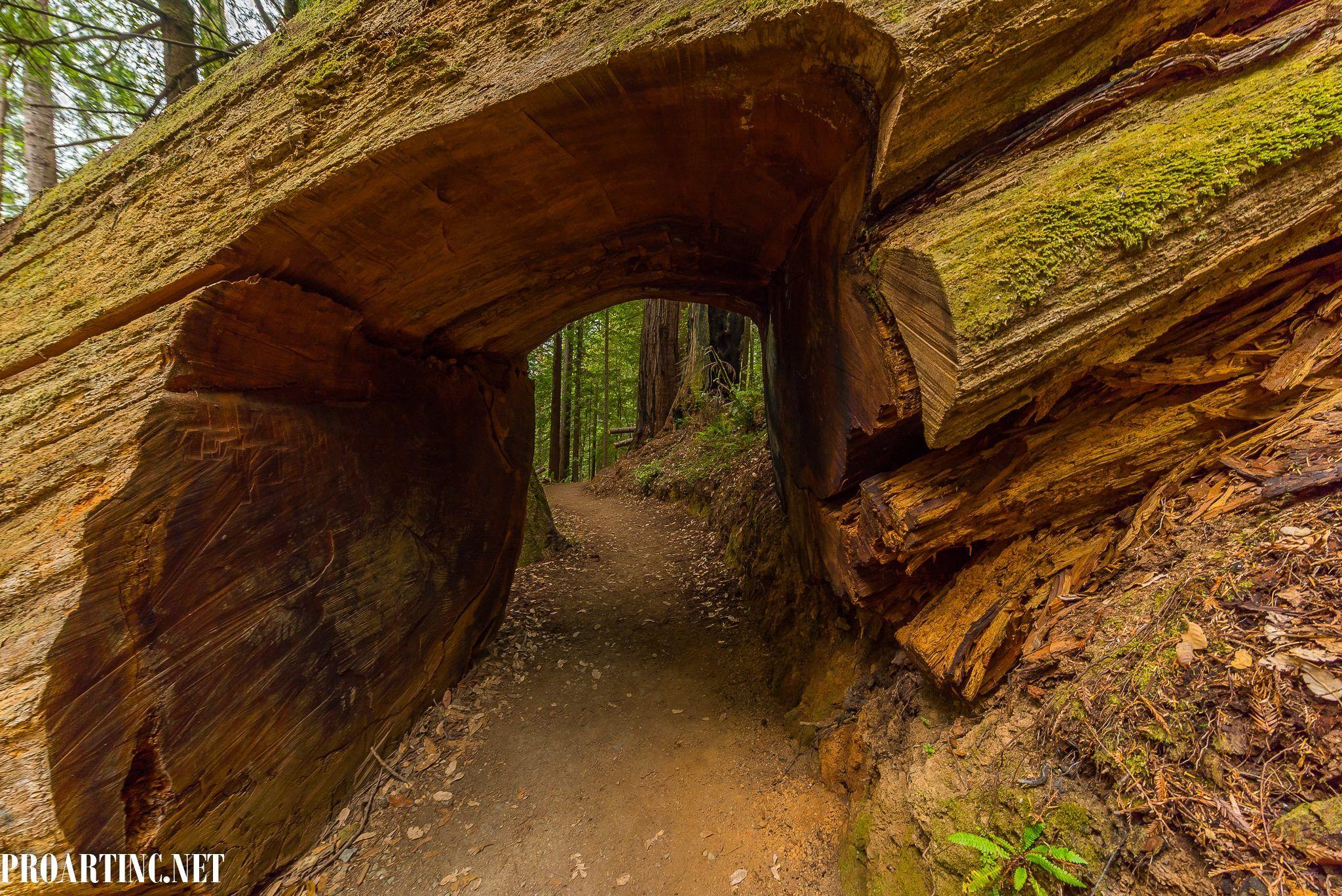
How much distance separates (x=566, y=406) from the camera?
18438 mm

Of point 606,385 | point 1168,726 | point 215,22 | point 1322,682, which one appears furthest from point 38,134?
point 606,385

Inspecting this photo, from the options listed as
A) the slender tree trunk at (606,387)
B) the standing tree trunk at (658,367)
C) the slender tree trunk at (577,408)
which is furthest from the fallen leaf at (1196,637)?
the slender tree trunk at (577,408)

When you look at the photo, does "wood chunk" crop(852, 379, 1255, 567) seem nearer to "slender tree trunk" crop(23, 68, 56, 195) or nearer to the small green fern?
the small green fern

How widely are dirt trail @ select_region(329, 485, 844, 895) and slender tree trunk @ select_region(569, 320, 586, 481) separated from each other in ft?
45.0

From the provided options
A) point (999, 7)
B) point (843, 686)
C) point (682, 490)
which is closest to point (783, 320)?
point (999, 7)

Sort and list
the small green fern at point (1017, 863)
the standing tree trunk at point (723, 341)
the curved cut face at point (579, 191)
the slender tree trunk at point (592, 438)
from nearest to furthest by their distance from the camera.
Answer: the small green fern at point (1017, 863) → the curved cut face at point (579, 191) → the standing tree trunk at point (723, 341) → the slender tree trunk at point (592, 438)

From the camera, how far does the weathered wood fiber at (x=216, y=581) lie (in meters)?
1.96

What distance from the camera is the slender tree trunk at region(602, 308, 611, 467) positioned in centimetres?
1711

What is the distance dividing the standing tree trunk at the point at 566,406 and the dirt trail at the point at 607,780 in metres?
12.6

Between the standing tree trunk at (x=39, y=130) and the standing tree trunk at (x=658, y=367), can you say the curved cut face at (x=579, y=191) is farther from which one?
the standing tree trunk at (x=658, y=367)

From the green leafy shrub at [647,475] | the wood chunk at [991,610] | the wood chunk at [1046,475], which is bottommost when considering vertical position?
the green leafy shrub at [647,475]

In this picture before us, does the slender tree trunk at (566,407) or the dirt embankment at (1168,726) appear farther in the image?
the slender tree trunk at (566,407)

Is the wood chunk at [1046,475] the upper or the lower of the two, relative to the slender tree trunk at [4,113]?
lower

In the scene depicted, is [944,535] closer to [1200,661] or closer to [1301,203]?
[1200,661]
